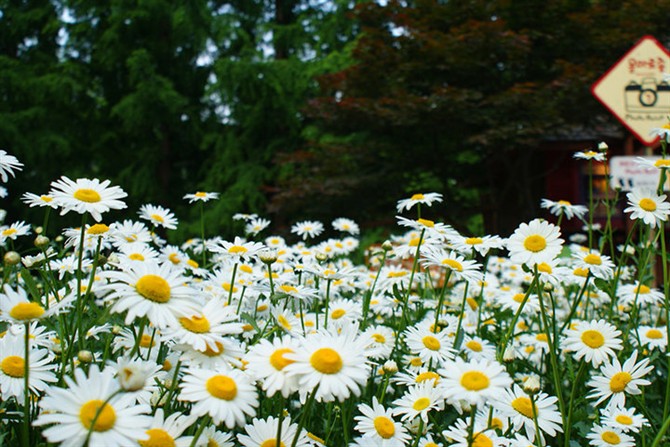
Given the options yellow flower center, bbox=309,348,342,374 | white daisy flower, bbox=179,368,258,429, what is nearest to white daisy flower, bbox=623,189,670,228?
yellow flower center, bbox=309,348,342,374

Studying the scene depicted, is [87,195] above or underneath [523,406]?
above

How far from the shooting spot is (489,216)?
9188 millimetres

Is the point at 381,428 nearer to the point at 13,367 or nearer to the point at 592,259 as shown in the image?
the point at 13,367

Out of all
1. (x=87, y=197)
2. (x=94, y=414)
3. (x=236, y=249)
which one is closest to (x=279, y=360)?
(x=94, y=414)

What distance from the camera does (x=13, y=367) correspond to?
2.98 feet

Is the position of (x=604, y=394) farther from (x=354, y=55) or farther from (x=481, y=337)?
(x=354, y=55)

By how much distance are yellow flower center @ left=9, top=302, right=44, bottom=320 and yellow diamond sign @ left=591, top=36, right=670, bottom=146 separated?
3.60 m

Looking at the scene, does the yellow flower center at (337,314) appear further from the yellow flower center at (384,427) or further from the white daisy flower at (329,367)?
the white daisy flower at (329,367)

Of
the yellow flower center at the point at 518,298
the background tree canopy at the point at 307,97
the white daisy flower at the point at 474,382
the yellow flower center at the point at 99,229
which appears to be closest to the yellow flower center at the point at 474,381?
the white daisy flower at the point at 474,382

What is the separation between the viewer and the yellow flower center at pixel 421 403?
104 cm

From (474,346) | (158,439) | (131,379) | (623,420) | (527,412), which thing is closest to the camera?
(131,379)

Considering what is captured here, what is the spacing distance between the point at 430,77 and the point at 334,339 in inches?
298

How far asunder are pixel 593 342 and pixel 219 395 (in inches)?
35.0

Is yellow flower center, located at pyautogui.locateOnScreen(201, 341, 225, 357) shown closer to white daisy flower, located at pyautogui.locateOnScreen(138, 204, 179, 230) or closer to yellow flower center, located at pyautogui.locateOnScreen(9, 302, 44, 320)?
yellow flower center, located at pyautogui.locateOnScreen(9, 302, 44, 320)
